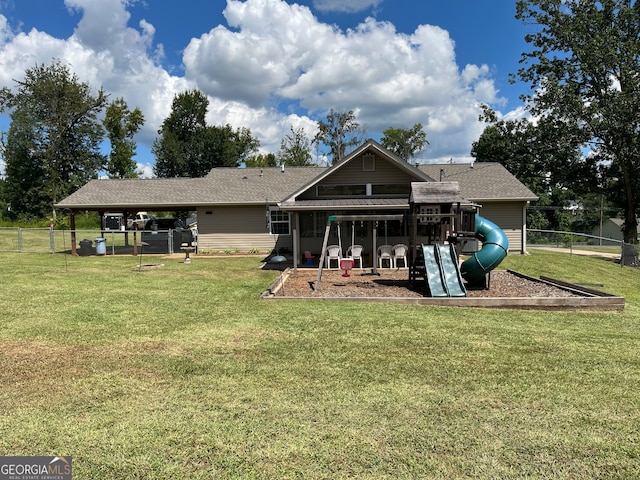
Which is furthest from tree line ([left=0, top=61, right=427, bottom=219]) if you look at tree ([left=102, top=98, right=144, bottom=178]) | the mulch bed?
the mulch bed

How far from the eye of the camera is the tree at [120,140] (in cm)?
4800

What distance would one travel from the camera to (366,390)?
4.24 m

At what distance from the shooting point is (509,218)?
20.5 m

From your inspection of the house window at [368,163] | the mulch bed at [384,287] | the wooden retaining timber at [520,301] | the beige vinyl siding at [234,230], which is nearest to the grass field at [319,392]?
the wooden retaining timber at [520,301]

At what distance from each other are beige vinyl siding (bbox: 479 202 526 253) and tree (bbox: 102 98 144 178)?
140ft

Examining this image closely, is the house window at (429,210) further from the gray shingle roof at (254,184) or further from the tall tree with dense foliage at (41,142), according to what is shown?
the tall tree with dense foliage at (41,142)

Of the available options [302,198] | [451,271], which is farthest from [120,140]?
[451,271]

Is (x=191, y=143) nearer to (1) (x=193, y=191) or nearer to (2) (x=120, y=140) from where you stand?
(2) (x=120, y=140)

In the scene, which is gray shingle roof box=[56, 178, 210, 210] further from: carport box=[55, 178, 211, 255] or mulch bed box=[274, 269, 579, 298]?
mulch bed box=[274, 269, 579, 298]

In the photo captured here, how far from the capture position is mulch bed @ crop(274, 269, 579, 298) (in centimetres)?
987

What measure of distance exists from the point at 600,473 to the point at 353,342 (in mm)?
3407

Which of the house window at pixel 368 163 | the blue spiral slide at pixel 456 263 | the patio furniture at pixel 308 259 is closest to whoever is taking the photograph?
the blue spiral slide at pixel 456 263

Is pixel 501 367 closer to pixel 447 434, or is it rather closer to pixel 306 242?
pixel 447 434

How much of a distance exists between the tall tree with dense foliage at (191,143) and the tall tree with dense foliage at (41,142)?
960 centimetres
